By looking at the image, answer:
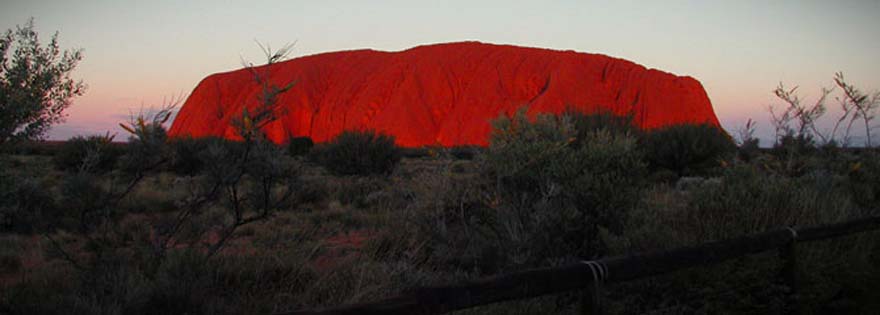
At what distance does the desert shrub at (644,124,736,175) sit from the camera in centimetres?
1734

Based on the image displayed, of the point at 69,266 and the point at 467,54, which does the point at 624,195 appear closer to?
the point at 69,266

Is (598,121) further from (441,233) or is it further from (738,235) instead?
(738,235)

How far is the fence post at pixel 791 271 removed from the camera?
427 centimetres

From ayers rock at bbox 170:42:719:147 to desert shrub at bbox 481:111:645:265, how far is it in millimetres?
38091

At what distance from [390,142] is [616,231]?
15040mm

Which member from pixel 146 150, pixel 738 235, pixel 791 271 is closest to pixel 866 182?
pixel 738 235

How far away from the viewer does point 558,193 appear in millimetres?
6117

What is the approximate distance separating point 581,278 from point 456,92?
162ft

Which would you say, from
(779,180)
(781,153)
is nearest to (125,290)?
(779,180)

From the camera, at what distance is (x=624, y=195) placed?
613 centimetres

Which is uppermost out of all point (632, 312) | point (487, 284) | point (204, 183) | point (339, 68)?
point (339, 68)

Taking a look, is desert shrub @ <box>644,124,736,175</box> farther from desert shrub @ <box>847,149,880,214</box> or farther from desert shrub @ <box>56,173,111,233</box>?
desert shrub @ <box>56,173,111,233</box>

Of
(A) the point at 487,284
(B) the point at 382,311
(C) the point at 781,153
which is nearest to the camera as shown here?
(B) the point at 382,311

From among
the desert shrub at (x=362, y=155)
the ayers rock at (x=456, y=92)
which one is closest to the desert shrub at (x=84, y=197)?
the desert shrub at (x=362, y=155)
